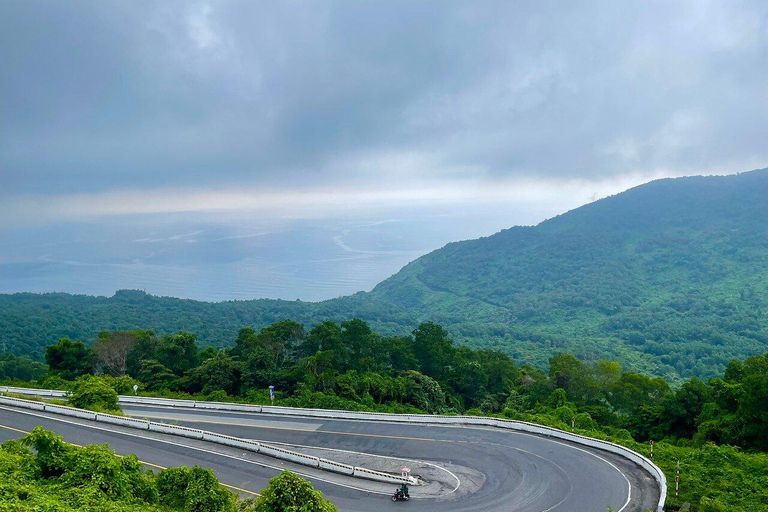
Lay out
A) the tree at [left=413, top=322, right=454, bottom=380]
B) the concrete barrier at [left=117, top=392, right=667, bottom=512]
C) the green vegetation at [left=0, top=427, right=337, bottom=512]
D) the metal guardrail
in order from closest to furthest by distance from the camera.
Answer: the green vegetation at [left=0, top=427, right=337, bottom=512] → the metal guardrail → the concrete barrier at [left=117, top=392, right=667, bottom=512] → the tree at [left=413, top=322, right=454, bottom=380]

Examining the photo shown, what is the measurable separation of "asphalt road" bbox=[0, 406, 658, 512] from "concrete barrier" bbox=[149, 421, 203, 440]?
1.60ft

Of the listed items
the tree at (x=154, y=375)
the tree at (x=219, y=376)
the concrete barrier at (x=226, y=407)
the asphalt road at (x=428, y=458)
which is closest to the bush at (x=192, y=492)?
the asphalt road at (x=428, y=458)

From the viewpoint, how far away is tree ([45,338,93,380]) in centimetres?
4241

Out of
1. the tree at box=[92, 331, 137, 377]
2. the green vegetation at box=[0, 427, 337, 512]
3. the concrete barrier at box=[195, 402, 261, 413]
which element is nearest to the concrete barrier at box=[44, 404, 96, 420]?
the concrete barrier at box=[195, 402, 261, 413]

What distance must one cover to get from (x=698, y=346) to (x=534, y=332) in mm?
29060

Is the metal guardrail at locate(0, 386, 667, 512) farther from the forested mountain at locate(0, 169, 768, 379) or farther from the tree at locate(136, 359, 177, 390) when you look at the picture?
the forested mountain at locate(0, 169, 768, 379)

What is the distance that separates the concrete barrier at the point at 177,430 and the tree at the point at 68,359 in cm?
2202

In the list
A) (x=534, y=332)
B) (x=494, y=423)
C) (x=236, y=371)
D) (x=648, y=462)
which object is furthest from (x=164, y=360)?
(x=534, y=332)

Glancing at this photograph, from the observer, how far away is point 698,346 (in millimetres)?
81062

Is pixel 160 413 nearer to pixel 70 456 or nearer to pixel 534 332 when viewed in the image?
pixel 70 456

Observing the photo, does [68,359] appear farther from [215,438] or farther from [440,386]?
[440,386]

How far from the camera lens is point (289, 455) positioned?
71.7 feet

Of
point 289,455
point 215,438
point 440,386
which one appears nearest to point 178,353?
point 215,438

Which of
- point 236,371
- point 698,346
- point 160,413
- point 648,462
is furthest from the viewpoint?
point 698,346
